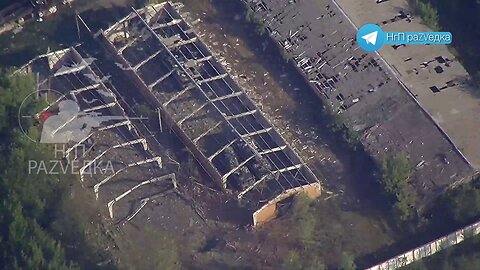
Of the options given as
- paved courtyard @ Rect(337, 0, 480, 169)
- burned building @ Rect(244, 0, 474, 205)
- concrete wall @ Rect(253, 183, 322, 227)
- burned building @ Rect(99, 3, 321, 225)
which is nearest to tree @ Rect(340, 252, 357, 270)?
concrete wall @ Rect(253, 183, 322, 227)

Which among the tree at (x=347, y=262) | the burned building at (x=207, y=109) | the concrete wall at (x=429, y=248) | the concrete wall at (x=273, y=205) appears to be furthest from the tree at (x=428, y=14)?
the tree at (x=347, y=262)

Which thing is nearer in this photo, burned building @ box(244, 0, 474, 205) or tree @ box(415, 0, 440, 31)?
burned building @ box(244, 0, 474, 205)

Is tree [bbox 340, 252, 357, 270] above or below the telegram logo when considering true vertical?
below

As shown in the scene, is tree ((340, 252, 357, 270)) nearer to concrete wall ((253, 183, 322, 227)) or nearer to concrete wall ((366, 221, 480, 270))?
concrete wall ((366, 221, 480, 270))

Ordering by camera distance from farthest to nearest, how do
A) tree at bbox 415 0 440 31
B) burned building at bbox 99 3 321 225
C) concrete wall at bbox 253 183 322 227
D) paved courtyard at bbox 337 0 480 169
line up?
tree at bbox 415 0 440 31
paved courtyard at bbox 337 0 480 169
burned building at bbox 99 3 321 225
concrete wall at bbox 253 183 322 227

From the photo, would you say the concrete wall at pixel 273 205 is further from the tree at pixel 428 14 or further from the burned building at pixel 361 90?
the tree at pixel 428 14

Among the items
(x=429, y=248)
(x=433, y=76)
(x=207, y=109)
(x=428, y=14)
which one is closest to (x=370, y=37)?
(x=428, y=14)

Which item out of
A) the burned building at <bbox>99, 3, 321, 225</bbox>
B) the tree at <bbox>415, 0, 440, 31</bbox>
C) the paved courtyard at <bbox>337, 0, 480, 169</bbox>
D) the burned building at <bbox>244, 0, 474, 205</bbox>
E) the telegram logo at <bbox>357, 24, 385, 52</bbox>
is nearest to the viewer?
the burned building at <bbox>244, 0, 474, 205</bbox>
